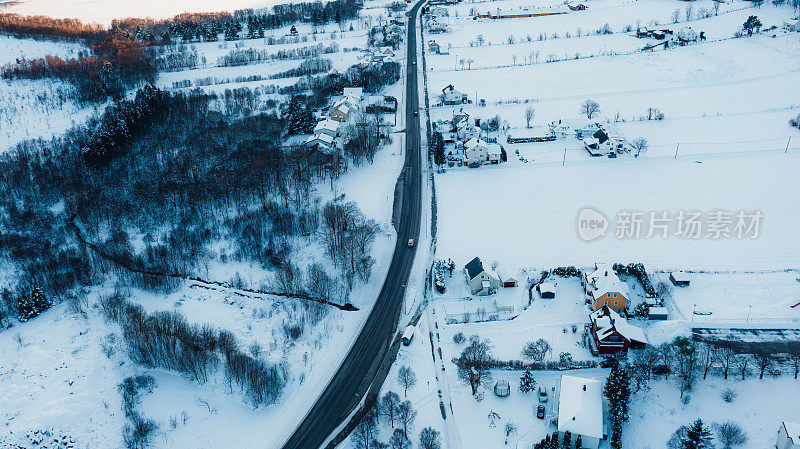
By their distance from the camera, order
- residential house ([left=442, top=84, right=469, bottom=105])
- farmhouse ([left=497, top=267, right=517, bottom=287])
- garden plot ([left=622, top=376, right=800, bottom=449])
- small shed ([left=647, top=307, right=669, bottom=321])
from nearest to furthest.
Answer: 1. garden plot ([left=622, top=376, right=800, bottom=449])
2. small shed ([left=647, top=307, right=669, bottom=321])
3. farmhouse ([left=497, top=267, right=517, bottom=287])
4. residential house ([left=442, top=84, right=469, bottom=105])

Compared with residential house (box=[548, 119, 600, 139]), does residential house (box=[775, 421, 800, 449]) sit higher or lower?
lower

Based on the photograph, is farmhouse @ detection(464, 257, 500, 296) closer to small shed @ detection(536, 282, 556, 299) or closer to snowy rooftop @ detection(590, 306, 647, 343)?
small shed @ detection(536, 282, 556, 299)

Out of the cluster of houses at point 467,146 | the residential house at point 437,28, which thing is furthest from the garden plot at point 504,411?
the residential house at point 437,28

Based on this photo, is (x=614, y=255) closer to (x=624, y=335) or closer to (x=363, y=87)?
(x=624, y=335)

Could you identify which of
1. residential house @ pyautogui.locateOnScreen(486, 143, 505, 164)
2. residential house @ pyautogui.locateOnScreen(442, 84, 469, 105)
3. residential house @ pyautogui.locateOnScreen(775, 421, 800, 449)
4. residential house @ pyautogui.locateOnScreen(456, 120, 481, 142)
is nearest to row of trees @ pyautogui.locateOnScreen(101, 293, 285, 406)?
residential house @ pyautogui.locateOnScreen(775, 421, 800, 449)

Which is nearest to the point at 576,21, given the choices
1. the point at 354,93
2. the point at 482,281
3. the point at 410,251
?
the point at 354,93

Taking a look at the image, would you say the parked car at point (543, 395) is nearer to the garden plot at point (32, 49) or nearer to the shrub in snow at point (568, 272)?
the shrub in snow at point (568, 272)

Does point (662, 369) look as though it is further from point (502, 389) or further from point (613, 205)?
point (613, 205)
